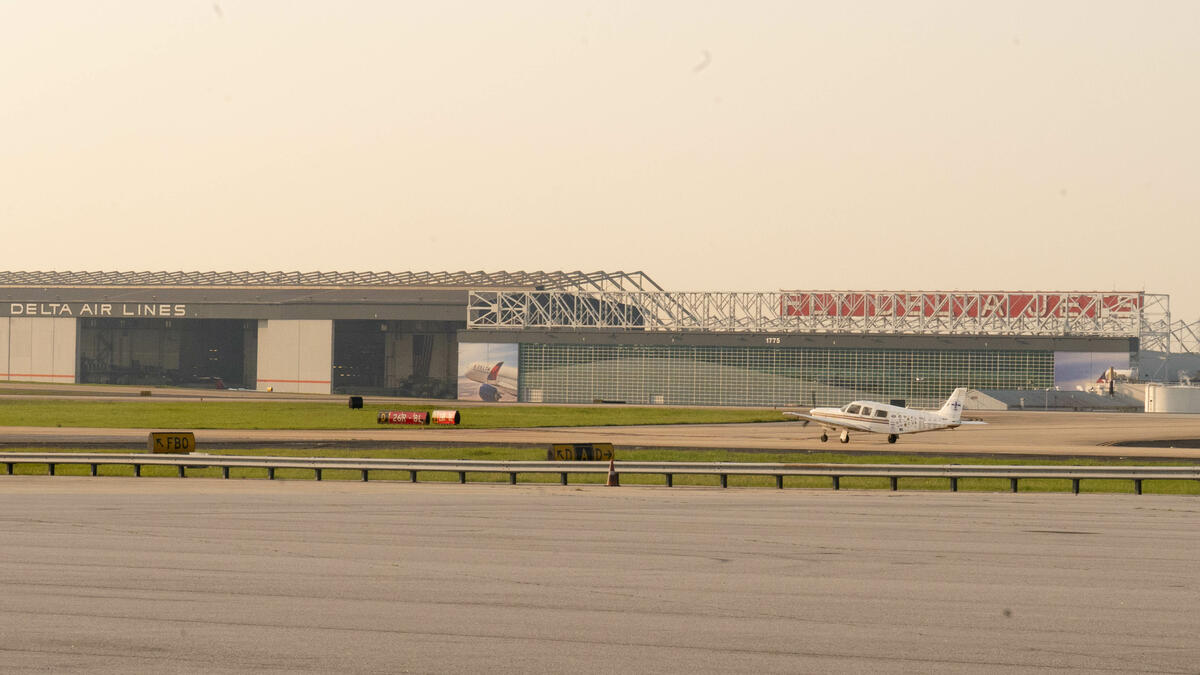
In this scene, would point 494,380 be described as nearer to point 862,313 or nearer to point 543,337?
point 543,337

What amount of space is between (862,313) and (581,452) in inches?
3622

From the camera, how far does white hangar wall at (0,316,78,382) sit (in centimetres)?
14388

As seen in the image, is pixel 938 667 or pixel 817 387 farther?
pixel 817 387

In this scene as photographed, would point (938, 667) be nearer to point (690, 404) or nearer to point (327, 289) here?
point (690, 404)

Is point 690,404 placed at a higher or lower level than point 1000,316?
lower

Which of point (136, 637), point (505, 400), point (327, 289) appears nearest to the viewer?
point (136, 637)

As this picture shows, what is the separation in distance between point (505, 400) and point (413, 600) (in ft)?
396

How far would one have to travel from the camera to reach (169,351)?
6053 inches

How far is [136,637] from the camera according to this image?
39.4ft

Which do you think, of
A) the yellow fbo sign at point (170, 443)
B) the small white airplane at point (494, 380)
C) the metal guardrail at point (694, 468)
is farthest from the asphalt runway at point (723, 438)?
the small white airplane at point (494, 380)

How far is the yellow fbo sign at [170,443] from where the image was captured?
38.5 m

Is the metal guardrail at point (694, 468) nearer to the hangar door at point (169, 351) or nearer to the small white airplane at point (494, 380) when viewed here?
the small white airplane at point (494, 380)

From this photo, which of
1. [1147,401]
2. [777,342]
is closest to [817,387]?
[777,342]

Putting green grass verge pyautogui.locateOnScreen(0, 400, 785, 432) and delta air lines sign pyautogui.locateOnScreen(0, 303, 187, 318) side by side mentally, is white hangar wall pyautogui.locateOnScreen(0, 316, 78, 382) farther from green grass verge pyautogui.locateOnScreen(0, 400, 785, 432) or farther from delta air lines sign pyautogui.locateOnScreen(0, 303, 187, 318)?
green grass verge pyautogui.locateOnScreen(0, 400, 785, 432)
